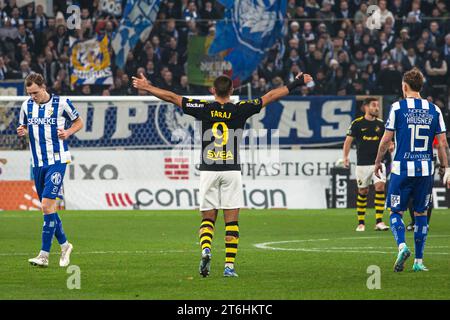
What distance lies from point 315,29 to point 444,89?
4300 millimetres

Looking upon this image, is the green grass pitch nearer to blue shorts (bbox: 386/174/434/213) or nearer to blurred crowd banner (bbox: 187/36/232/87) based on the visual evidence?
blue shorts (bbox: 386/174/434/213)

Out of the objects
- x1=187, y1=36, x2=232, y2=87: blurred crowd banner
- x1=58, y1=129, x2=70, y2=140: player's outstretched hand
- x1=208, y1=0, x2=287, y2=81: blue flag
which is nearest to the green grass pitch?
x1=58, y1=129, x2=70, y2=140: player's outstretched hand

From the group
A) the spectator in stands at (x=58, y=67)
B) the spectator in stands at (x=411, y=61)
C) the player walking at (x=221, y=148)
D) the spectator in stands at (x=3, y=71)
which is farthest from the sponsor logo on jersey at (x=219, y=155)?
the spectator in stands at (x=411, y=61)

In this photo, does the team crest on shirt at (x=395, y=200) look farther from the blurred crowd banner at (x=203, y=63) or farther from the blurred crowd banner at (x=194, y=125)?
the blurred crowd banner at (x=203, y=63)

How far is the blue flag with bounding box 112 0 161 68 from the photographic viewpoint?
1176 inches

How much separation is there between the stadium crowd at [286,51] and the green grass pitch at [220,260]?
259 inches

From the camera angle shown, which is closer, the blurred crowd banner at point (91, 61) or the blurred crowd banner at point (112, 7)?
the blurred crowd banner at point (91, 61)

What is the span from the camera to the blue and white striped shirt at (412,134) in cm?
1229

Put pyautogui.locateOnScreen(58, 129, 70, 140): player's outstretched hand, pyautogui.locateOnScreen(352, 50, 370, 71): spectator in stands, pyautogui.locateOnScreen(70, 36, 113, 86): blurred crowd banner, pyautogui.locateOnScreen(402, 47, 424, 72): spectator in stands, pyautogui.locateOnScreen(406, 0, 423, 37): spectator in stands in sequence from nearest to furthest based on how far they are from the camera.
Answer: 1. pyautogui.locateOnScreen(58, 129, 70, 140): player's outstretched hand
2. pyautogui.locateOnScreen(70, 36, 113, 86): blurred crowd banner
3. pyautogui.locateOnScreen(402, 47, 424, 72): spectator in stands
4. pyautogui.locateOnScreen(352, 50, 370, 71): spectator in stands
5. pyautogui.locateOnScreen(406, 0, 423, 37): spectator in stands

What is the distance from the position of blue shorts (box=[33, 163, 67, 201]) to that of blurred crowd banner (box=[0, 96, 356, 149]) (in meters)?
13.8

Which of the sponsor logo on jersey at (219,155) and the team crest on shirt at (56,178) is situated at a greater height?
the sponsor logo on jersey at (219,155)

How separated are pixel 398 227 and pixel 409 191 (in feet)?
1.41

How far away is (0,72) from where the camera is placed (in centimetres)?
2919
